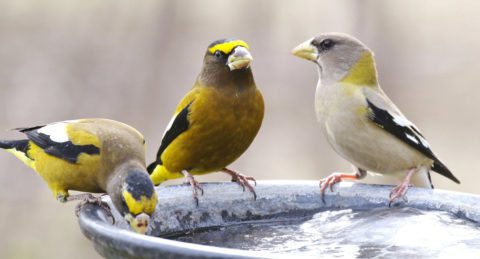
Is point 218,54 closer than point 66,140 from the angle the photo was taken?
No

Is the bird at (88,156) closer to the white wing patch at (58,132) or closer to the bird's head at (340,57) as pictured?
the white wing patch at (58,132)

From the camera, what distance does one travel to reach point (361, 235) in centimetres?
347

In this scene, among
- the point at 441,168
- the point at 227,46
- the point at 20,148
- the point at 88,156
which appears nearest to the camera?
the point at 88,156

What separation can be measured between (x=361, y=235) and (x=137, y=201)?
0.85 meters

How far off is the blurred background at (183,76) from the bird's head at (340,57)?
355 cm

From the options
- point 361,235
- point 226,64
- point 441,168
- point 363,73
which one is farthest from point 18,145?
point 441,168

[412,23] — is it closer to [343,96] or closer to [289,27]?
[289,27]

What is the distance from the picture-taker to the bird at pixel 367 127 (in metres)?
4.80

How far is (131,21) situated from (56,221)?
3.15 meters

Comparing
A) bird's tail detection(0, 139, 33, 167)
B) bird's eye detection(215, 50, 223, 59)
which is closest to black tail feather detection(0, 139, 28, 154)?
bird's tail detection(0, 139, 33, 167)

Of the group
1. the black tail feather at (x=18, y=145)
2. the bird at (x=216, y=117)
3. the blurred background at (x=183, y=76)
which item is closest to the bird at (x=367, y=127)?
the bird at (x=216, y=117)

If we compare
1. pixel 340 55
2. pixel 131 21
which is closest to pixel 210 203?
pixel 340 55

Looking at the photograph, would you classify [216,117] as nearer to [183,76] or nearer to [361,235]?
[361,235]

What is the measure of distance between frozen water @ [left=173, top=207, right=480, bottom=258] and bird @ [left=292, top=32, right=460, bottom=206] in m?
0.83
